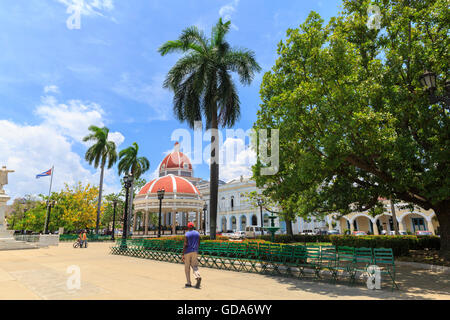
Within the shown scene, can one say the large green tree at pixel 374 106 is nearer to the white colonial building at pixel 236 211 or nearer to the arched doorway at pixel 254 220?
the white colonial building at pixel 236 211

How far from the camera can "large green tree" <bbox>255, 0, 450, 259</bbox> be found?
9.44 metres

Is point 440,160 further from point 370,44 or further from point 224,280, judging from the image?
point 224,280

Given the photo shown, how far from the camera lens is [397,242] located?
14914 mm

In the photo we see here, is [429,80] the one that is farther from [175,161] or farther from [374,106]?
[175,161]

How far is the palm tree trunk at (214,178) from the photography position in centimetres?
1771

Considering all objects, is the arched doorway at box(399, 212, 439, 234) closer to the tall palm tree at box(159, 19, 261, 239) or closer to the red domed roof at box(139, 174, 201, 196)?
the red domed roof at box(139, 174, 201, 196)

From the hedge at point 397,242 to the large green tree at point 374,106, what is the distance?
278 cm

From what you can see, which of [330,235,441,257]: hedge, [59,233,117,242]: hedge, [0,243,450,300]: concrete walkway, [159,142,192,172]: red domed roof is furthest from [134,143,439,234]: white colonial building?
[0,243,450,300]: concrete walkway

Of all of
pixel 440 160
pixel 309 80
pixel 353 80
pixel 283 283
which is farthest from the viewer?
pixel 309 80

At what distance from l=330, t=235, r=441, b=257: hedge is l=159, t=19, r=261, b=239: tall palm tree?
8857 millimetres
